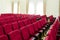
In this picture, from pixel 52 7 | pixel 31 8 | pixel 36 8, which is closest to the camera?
pixel 52 7

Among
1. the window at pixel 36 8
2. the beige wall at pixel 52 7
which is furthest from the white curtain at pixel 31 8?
the beige wall at pixel 52 7

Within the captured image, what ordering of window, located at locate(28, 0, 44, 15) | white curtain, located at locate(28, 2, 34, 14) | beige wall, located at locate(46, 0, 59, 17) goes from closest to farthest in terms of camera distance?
beige wall, located at locate(46, 0, 59, 17) → window, located at locate(28, 0, 44, 15) → white curtain, located at locate(28, 2, 34, 14)

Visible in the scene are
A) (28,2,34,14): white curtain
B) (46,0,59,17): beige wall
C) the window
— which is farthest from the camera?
(28,2,34,14): white curtain

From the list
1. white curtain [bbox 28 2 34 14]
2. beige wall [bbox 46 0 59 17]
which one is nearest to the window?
white curtain [bbox 28 2 34 14]

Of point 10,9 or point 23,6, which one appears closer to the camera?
point 10,9

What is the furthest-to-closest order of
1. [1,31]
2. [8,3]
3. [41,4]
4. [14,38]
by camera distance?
[41,4]
[8,3]
[1,31]
[14,38]

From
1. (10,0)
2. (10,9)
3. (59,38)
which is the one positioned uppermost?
(10,0)

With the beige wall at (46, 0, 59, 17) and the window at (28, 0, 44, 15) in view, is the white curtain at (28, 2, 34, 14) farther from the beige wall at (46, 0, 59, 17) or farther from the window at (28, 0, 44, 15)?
the beige wall at (46, 0, 59, 17)

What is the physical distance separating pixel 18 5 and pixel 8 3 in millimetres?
2050

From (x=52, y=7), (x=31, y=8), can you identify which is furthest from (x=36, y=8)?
(x=52, y=7)

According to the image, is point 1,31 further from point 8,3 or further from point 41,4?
point 41,4

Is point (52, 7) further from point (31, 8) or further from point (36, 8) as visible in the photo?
point (31, 8)

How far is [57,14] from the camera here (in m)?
15.0

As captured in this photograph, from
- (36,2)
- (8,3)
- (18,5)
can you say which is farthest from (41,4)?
(8,3)
